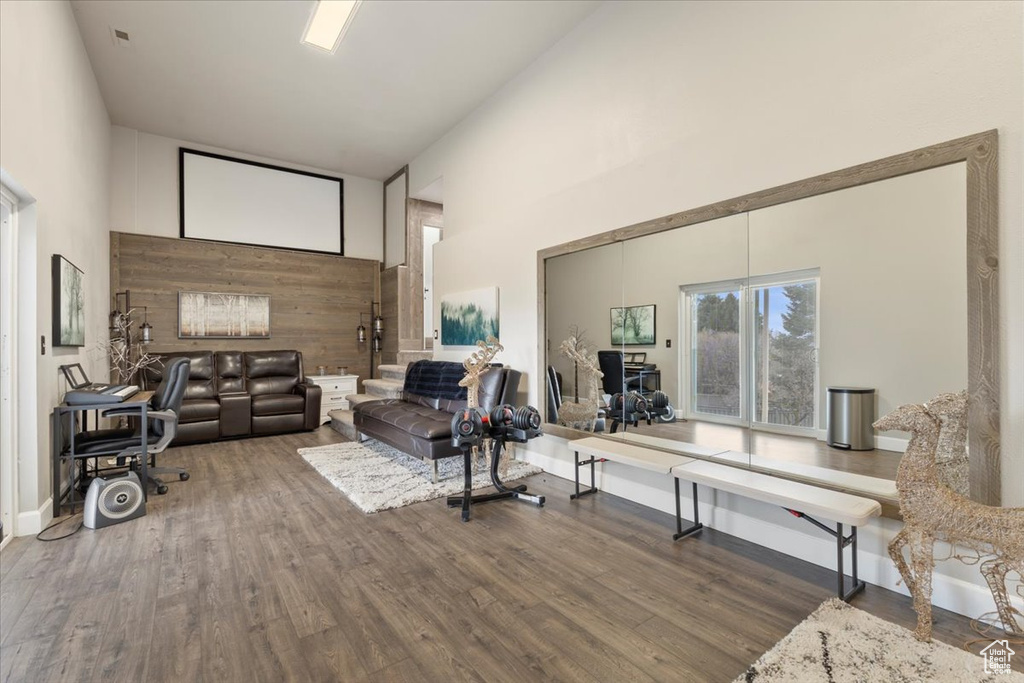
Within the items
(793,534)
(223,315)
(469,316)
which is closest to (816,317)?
(793,534)

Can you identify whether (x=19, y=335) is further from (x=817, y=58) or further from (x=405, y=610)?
(x=817, y=58)

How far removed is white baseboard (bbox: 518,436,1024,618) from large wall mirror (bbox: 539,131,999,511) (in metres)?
0.23

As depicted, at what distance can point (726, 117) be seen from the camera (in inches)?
113

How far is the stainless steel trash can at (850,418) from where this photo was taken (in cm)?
225

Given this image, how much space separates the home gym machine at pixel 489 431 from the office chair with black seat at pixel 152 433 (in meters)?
2.38

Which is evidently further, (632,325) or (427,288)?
(427,288)

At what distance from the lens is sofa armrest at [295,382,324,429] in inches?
238

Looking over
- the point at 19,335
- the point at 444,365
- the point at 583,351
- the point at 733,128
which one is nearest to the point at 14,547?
the point at 19,335

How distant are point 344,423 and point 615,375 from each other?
3775 millimetres

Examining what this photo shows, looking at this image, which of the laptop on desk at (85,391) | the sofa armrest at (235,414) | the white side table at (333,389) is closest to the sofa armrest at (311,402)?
the white side table at (333,389)

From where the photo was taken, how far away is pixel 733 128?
281 centimetres

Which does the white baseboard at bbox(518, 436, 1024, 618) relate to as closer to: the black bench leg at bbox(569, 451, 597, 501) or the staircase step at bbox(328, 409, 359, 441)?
the black bench leg at bbox(569, 451, 597, 501)

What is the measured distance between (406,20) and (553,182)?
188cm

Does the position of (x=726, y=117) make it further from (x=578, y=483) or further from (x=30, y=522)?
(x=30, y=522)
